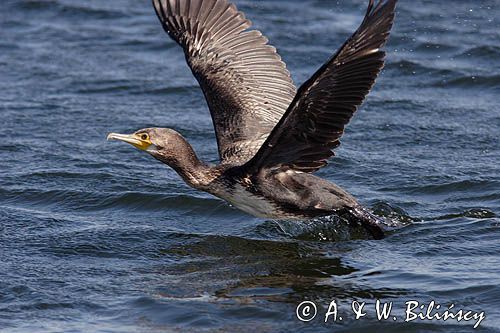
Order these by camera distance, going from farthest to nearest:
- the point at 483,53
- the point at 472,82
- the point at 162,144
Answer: the point at 483,53 < the point at 472,82 < the point at 162,144

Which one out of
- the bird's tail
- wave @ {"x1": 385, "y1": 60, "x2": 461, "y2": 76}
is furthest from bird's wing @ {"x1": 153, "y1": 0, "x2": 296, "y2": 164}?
wave @ {"x1": 385, "y1": 60, "x2": 461, "y2": 76}

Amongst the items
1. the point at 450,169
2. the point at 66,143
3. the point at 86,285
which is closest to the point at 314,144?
the point at 86,285

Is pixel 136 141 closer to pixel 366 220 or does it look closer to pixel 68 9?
pixel 366 220

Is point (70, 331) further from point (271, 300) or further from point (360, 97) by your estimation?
point (360, 97)

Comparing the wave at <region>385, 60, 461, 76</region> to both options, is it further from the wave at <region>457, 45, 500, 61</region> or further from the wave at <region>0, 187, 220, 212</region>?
the wave at <region>0, 187, 220, 212</region>

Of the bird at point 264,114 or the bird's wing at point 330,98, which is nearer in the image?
the bird's wing at point 330,98

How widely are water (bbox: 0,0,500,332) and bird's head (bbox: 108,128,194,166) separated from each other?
2.35ft

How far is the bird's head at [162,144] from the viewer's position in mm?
8633

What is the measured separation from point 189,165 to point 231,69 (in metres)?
Result: 1.72

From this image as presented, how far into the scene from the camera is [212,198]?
10055mm

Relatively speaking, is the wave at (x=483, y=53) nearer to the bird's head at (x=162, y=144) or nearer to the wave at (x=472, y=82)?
the wave at (x=472, y=82)

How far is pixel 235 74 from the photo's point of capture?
1024 cm

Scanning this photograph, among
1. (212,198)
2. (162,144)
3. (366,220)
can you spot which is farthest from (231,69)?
(366,220)

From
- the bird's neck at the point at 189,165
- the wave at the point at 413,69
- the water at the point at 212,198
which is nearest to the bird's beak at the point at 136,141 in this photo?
the bird's neck at the point at 189,165
